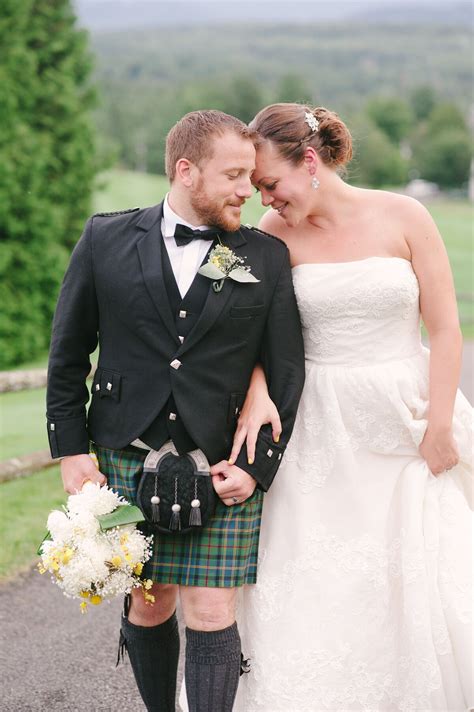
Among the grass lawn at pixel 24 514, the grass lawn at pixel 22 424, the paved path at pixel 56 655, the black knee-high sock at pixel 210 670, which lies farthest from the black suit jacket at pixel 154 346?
the grass lawn at pixel 22 424

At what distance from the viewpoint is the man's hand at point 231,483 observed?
114 inches

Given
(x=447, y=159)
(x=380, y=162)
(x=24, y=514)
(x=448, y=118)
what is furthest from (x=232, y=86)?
(x=24, y=514)

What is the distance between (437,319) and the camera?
3.23 m

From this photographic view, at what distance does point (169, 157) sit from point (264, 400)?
867 mm

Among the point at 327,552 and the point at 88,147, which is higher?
the point at 327,552

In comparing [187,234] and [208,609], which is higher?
[187,234]

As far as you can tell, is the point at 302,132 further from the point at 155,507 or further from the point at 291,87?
the point at 291,87

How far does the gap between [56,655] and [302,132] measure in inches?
97.7

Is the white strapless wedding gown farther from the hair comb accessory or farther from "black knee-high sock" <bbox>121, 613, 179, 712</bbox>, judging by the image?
the hair comb accessory

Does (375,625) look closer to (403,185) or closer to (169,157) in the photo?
(169,157)

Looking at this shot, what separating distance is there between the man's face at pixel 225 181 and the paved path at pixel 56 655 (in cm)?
198

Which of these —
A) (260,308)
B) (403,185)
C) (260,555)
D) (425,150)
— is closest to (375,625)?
(260,555)

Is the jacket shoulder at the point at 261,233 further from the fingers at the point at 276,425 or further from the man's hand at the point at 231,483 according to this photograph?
the man's hand at the point at 231,483

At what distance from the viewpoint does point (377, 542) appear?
128 inches
